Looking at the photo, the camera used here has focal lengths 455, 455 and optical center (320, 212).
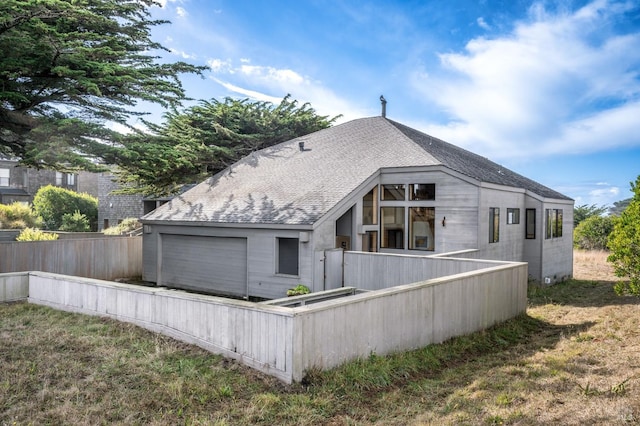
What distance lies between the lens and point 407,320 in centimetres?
706

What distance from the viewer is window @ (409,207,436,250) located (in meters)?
13.9

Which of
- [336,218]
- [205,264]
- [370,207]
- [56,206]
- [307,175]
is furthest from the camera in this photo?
[56,206]

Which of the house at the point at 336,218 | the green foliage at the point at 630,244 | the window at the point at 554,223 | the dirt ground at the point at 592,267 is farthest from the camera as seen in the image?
the dirt ground at the point at 592,267

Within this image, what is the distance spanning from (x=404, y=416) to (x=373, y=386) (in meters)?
0.87

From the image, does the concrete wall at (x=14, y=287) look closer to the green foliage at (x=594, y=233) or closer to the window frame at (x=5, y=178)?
the green foliage at (x=594, y=233)

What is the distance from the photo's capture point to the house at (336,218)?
505 inches

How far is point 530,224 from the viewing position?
1708 cm

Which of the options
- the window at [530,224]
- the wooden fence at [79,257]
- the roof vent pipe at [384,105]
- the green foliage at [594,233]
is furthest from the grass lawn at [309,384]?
the green foliage at [594,233]

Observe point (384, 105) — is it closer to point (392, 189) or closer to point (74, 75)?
point (392, 189)

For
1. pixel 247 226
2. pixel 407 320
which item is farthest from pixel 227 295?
pixel 407 320

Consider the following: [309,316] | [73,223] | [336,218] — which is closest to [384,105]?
[336,218]

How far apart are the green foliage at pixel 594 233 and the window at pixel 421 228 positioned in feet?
70.2

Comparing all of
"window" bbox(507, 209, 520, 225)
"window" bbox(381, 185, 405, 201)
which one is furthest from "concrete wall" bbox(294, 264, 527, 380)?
"window" bbox(507, 209, 520, 225)

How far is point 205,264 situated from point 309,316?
1013 centimetres
